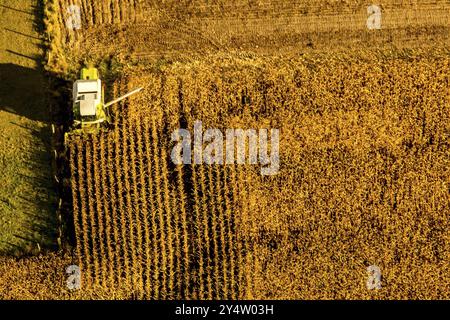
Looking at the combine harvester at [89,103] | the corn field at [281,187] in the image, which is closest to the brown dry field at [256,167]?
the corn field at [281,187]

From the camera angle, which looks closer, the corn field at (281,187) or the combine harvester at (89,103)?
the combine harvester at (89,103)

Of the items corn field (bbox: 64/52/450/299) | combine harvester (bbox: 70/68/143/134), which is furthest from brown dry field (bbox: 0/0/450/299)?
combine harvester (bbox: 70/68/143/134)

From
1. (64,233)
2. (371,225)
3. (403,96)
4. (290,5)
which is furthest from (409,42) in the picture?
(64,233)

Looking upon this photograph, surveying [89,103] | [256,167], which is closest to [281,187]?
[256,167]

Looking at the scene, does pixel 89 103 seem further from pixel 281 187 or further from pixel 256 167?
pixel 281 187

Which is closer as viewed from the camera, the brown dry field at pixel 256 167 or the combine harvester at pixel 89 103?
the combine harvester at pixel 89 103

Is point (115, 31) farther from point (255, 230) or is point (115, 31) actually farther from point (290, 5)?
point (255, 230)

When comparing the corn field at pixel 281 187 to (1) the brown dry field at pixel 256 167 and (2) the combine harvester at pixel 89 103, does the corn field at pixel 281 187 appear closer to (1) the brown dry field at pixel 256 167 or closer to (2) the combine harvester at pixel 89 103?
(1) the brown dry field at pixel 256 167
